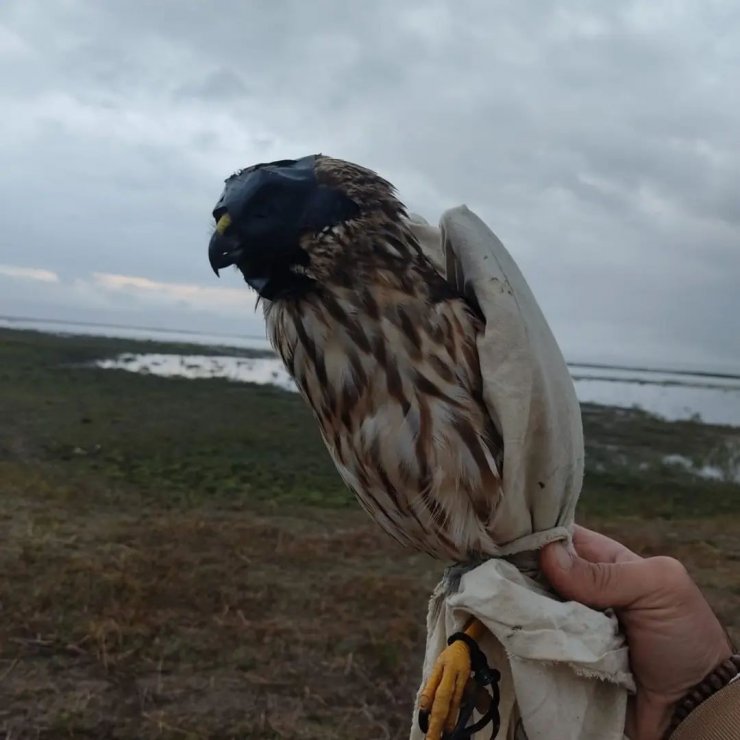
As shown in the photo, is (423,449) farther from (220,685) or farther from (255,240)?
(220,685)

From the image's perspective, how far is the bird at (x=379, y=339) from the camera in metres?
1.69

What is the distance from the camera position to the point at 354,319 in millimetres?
1724

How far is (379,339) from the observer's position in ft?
5.69

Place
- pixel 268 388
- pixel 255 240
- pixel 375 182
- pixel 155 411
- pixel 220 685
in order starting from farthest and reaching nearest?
pixel 268 388
pixel 155 411
pixel 220 685
pixel 375 182
pixel 255 240

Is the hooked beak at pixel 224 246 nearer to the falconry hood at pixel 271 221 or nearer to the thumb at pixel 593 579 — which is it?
the falconry hood at pixel 271 221

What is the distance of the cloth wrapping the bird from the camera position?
5.78 ft

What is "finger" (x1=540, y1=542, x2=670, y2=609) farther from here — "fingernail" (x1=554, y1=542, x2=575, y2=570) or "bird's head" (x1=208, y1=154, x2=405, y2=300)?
"bird's head" (x1=208, y1=154, x2=405, y2=300)

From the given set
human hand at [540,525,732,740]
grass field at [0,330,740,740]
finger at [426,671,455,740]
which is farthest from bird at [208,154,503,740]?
grass field at [0,330,740,740]

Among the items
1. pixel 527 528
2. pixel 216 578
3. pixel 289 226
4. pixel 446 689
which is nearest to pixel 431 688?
pixel 446 689

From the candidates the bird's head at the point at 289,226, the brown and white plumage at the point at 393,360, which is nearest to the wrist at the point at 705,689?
the brown and white plumage at the point at 393,360

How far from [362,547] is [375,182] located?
7412 mm

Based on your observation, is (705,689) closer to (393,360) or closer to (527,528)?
(527,528)

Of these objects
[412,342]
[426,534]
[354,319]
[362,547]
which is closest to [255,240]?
[354,319]

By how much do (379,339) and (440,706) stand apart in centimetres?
91
